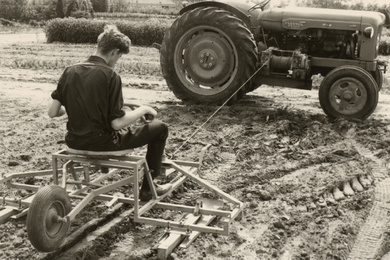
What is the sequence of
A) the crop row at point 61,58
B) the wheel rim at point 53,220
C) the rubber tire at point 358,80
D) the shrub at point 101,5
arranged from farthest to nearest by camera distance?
the shrub at point 101,5 → the crop row at point 61,58 → the rubber tire at point 358,80 → the wheel rim at point 53,220

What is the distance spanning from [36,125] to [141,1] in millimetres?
50717

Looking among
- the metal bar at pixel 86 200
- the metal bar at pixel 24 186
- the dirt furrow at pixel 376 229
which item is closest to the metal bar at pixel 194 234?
the metal bar at pixel 86 200

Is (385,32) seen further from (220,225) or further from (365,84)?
(220,225)

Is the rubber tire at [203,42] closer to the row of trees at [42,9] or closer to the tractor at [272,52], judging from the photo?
A: the tractor at [272,52]

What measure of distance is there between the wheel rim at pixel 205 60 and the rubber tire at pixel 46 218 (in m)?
5.33

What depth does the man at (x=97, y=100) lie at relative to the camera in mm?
4812

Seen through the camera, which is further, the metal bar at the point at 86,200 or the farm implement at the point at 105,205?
the metal bar at the point at 86,200

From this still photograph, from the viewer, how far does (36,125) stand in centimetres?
859

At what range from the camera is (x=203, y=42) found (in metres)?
9.66

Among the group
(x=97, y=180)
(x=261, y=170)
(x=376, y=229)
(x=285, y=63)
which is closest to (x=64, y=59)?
(x=285, y=63)

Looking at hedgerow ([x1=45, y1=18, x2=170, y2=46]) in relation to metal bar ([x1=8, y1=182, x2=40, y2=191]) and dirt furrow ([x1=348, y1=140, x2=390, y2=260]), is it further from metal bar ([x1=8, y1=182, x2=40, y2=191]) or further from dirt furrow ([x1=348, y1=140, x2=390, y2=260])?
metal bar ([x1=8, y1=182, x2=40, y2=191])

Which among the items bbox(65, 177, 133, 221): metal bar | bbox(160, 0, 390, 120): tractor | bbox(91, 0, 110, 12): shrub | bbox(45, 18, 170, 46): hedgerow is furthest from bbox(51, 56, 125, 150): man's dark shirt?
bbox(91, 0, 110, 12): shrub

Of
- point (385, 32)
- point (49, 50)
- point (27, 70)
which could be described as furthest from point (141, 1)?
point (27, 70)

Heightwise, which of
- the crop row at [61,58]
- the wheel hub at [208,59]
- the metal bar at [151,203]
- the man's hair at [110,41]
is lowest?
the crop row at [61,58]
